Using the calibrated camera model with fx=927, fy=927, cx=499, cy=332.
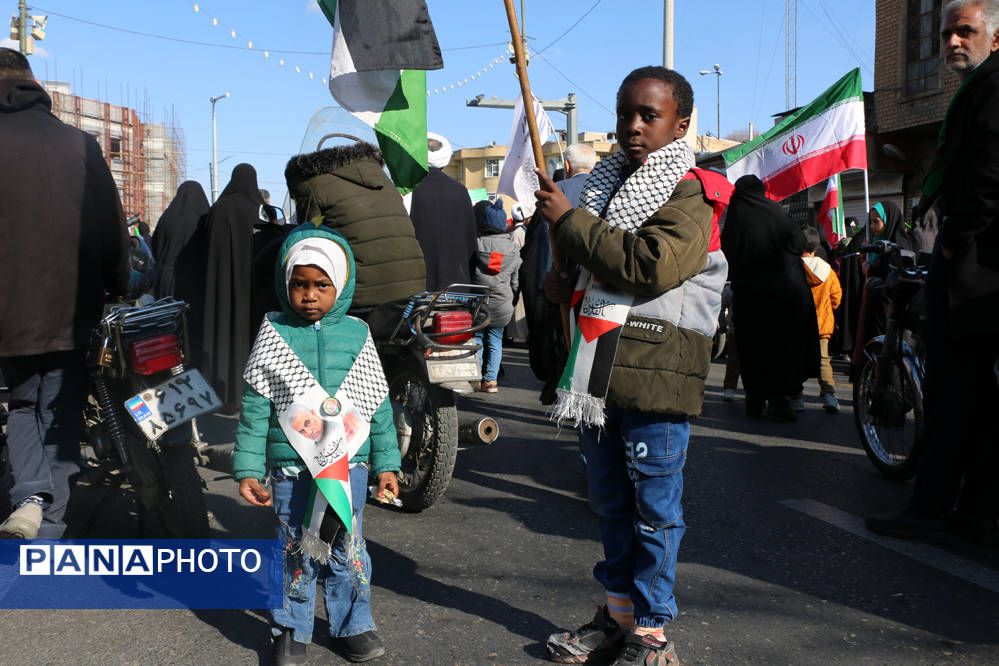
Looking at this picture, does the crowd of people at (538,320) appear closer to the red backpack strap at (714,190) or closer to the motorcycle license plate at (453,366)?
the red backpack strap at (714,190)

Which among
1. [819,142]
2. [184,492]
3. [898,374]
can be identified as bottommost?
[184,492]

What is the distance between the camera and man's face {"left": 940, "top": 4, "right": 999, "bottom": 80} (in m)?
4.13

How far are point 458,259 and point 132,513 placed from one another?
3.18 m

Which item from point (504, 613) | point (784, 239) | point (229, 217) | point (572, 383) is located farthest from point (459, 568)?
point (784, 239)

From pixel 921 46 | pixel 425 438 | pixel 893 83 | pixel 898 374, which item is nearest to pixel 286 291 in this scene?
pixel 425 438

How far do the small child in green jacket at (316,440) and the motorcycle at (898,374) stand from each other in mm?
3283

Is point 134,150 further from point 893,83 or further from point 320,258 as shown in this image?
point 320,258

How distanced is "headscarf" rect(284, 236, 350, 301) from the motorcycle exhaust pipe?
185 cm

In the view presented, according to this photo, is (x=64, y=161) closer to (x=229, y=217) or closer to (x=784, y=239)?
(x=229, y=217)

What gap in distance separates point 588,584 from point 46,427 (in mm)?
2426

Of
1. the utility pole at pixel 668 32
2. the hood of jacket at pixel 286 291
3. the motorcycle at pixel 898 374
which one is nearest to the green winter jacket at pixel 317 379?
the hood of jacket at pixel 286 291

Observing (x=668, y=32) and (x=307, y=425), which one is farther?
(x=668, y=32)

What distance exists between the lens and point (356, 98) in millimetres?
3590

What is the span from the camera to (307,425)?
298cm
